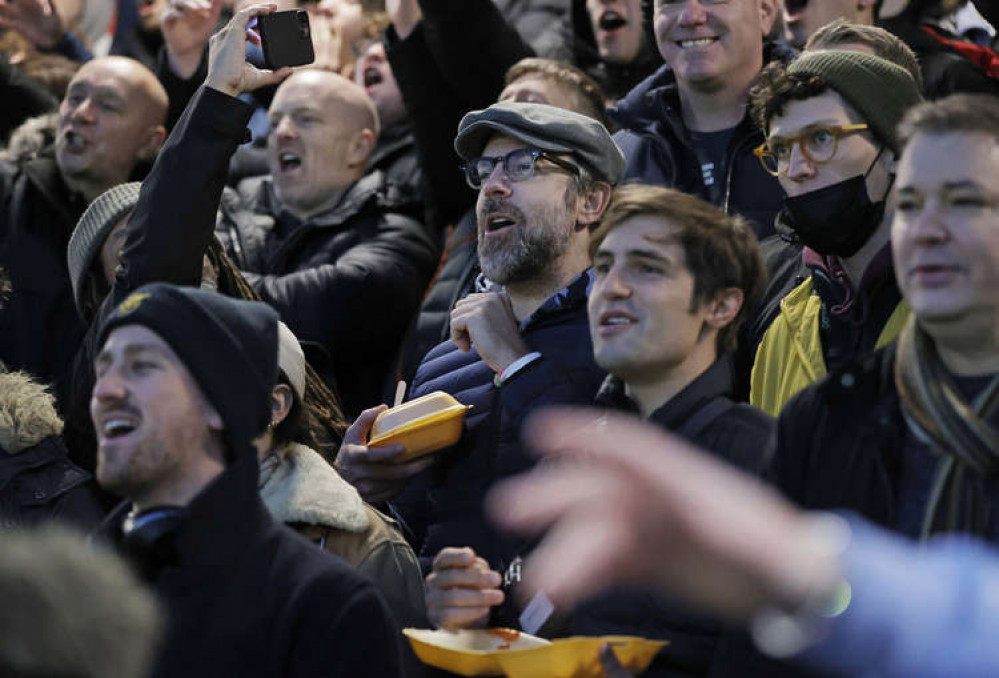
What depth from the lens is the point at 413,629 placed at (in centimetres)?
427

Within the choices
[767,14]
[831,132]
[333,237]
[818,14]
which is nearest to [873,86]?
A: [831,132]

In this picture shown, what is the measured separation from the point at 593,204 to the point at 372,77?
2793 millimetres

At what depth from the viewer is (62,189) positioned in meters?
7.06

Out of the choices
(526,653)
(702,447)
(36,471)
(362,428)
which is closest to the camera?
(526,653)

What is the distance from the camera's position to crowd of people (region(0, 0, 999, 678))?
2.29 m

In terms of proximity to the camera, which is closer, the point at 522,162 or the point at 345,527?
the point at 345,527

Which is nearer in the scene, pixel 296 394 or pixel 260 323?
pixel 260 323

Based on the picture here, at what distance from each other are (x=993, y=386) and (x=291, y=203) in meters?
4.41

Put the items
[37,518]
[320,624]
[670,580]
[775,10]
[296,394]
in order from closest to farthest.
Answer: [670,580] → [320,624] → [296,394] → [37,518] → [775,10]

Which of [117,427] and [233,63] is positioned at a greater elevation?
[233,63]

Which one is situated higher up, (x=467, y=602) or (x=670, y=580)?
(x=670, y=580)

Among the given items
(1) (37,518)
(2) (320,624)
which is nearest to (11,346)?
(1) (37,518)

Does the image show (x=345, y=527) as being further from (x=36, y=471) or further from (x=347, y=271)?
(x=347, y=271)

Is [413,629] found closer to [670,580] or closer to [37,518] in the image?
Result: [37,518]
